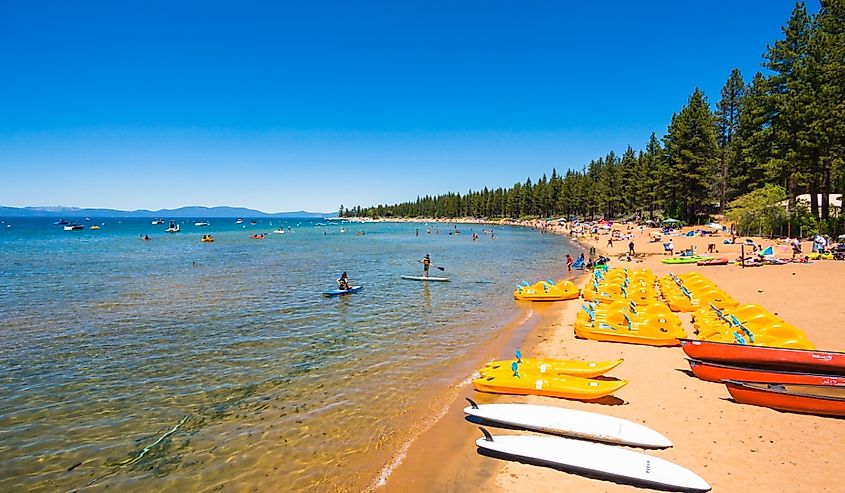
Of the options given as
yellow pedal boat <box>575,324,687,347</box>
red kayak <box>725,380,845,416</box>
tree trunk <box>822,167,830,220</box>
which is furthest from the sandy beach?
tree trunk <box>822,167,830,220</box>

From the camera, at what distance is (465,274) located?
34.6 m

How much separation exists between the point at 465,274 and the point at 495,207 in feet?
466

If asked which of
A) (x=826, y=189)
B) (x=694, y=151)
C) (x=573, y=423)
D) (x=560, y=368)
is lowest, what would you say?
(x=573, y=423)

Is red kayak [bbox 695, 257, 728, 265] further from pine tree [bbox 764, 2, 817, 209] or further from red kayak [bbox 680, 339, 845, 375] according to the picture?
red kayak [bbox 680, 339, 845, 375]

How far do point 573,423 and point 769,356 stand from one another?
5.49 m

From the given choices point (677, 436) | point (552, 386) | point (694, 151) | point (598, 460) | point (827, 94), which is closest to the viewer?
point (598, 460)

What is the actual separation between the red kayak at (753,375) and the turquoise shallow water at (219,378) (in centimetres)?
638

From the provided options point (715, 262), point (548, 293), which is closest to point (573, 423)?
point (548, 293)

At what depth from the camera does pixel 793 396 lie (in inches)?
364

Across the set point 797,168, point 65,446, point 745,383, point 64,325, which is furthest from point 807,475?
point 797,168

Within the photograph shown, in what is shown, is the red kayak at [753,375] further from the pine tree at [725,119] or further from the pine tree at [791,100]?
the pine tree at [725,119]

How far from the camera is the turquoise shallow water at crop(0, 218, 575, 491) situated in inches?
336

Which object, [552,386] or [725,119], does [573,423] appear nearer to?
[552,386]

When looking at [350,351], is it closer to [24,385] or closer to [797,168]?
[24,385]
